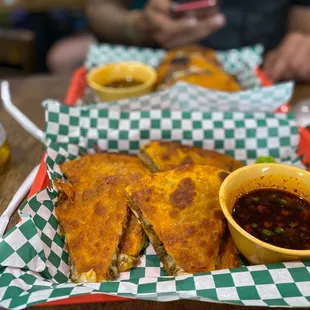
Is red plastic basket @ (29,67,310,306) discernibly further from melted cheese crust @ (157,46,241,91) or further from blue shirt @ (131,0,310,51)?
blue shirt @ (131,0,310,51)

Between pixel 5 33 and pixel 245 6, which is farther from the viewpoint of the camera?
pixel 5 33

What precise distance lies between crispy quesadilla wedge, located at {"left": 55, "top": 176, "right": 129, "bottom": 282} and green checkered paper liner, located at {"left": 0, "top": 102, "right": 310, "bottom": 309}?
71 mm

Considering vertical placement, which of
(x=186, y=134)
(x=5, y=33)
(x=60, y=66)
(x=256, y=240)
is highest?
(x=256, y=240)

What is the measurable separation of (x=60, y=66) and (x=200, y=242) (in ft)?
13.6

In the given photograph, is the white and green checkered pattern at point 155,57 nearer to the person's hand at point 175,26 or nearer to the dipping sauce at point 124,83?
the person's hand at point 175,26

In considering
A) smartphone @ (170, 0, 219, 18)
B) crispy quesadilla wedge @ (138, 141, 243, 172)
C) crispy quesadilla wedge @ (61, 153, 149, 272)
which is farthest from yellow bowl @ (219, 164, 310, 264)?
smartphone @ (170, 0, 219, 18)

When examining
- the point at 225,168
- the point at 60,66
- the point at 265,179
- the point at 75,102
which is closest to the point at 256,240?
the point at 265,179

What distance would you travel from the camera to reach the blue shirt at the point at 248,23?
386 centimetres

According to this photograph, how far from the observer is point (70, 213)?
1943 millimetres

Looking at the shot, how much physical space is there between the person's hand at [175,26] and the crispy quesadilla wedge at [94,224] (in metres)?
2.10

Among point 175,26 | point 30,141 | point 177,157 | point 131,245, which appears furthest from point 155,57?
point 131,245

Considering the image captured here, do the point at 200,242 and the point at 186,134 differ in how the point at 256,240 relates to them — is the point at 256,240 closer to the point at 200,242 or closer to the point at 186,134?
the point at 200,242

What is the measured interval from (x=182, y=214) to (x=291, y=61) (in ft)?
7.45

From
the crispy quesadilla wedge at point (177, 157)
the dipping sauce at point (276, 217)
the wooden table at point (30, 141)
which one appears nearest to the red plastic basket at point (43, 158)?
the wooden table at point (30, 141)
